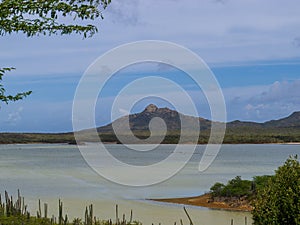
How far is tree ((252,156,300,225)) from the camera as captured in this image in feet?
24.4

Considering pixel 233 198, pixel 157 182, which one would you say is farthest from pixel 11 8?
pixel 157 182

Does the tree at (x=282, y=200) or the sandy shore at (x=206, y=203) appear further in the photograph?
the sandy shore at (x=206, y=203)

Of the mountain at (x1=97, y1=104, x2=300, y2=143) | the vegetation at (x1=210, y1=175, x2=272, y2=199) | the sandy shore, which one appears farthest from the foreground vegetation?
the mountain at (x1=97, y1=104, x2=300, y2=143)

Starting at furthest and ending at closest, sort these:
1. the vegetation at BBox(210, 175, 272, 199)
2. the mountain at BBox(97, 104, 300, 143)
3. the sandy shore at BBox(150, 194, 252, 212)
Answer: the mountain at BBox(97, 104, 300, 143) < the vegetation at BBox(210, 175, 272, 199) < the sandy shore at BBox(150, 194, 252, 212)

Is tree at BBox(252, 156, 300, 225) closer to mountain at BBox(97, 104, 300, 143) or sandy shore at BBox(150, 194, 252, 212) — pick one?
sandy shore at BBox(150, 194, 252, 212)

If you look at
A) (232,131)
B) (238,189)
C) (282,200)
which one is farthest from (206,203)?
(232,131)

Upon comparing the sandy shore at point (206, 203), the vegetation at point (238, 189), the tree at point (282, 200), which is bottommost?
the sandy shore at point (206, 203)

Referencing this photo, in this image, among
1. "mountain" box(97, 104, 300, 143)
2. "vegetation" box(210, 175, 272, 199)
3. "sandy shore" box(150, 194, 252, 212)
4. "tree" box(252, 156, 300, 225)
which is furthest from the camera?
"mountain" box(97, 104, 300, 143)

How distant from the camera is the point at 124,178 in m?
36.1

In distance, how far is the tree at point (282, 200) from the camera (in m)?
7.43

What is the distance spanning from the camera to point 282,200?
749 centimetres

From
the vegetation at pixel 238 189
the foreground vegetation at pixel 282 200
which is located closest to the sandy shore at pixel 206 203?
the vegetation at pixel 238 189

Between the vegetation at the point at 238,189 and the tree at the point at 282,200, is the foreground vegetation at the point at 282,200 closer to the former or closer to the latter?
the tree at the point at 282,200

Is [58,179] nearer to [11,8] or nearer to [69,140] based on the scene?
[11,8]
